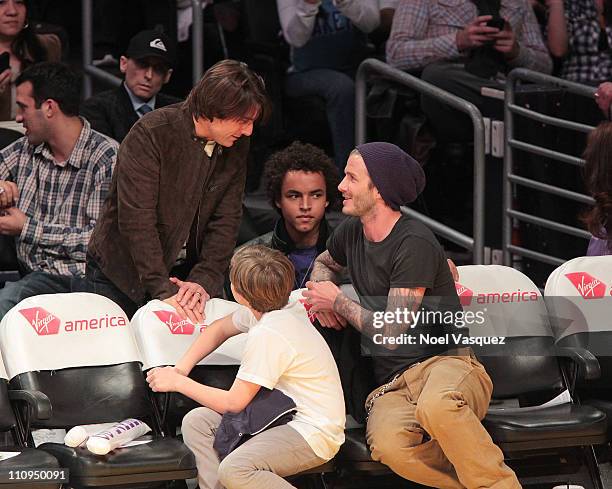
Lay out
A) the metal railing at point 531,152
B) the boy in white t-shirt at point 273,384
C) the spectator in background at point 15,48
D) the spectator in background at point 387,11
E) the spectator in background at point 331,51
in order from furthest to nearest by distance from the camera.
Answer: the spectator in background at point 387,11, the spectator in background at point 331,51, the spectator in background at point 15,48, the metal railing at point 531,152, the boy in white t-shirt at point 273,384

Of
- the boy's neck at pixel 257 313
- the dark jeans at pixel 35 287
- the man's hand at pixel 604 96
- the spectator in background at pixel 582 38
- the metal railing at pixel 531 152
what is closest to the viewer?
the boy's neck at pixel 257 313

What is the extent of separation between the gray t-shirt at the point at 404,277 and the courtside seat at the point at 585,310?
0.72 m

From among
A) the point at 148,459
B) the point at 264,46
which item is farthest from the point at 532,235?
the point at 148,459

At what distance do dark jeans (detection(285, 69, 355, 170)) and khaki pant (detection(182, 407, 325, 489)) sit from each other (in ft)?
9.53

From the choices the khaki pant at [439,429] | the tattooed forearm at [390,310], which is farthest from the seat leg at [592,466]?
the tattooed forearm at [390,310]

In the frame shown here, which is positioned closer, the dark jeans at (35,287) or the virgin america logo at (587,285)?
the virgin america logo at (587,285)

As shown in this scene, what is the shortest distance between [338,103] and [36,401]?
10.7 feet

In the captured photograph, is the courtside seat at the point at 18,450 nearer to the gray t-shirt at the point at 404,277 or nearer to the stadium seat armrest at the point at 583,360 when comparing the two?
the gray t-shirt at the point at 404,277

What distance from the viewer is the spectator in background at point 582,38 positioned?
23.4 feet

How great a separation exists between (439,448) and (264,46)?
3.53m

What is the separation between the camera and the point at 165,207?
17.0ft

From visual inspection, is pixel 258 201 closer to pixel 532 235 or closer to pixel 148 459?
pixel 532 235

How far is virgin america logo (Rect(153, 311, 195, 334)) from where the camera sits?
5.02 meters

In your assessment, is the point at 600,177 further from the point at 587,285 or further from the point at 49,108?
the point at 49,108
